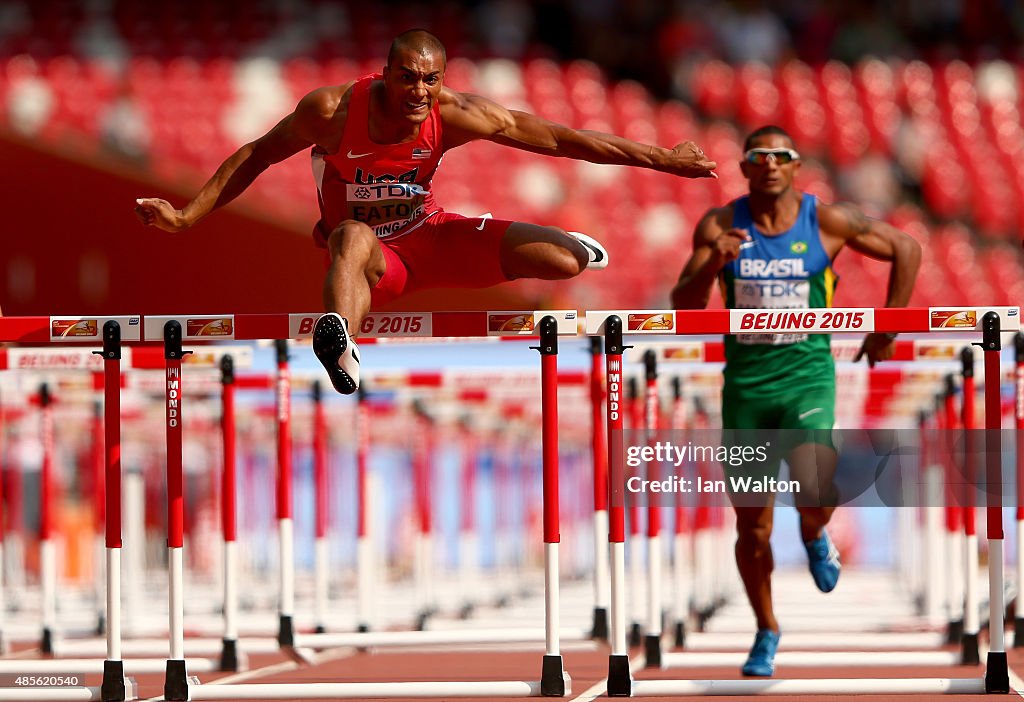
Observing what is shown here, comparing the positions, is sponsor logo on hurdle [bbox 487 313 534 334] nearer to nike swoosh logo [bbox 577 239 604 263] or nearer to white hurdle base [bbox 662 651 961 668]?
nike swoosh logo [bbox 577 239 604 263]

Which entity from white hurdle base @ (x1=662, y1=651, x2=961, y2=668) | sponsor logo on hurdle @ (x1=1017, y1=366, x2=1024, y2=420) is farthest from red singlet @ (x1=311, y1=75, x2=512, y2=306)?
sponsor logo on hurdle @ (x1=1017, y1=366, x2=1024, y2=420)

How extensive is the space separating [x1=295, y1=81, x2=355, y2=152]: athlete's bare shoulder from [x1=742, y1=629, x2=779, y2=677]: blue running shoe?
91.5 inches

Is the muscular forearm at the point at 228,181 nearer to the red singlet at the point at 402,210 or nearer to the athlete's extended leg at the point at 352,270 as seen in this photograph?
the red singlet at the point at 402,210

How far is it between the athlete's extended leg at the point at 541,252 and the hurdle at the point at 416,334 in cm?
23

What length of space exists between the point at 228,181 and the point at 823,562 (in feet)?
8.35

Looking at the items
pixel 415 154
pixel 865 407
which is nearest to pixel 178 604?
pixel 415 154

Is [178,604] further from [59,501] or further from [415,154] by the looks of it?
[59,501]

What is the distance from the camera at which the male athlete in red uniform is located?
5.45 metres

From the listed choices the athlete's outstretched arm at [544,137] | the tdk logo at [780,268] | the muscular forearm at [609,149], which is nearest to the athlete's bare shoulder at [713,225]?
the tdk logo at [780,268]

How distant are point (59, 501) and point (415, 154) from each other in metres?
11.5

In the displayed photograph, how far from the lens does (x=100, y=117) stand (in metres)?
16.3

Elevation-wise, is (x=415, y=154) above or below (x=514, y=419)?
above

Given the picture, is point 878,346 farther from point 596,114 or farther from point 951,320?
point 596,114

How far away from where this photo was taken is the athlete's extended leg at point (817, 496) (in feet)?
19.0
